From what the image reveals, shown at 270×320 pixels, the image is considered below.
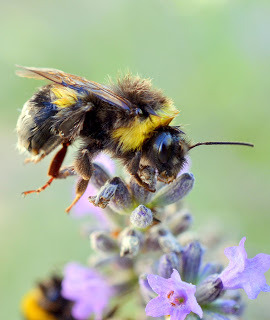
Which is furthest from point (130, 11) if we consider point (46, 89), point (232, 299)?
point (232, 299)

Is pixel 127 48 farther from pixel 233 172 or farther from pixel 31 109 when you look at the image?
pixel 31 109

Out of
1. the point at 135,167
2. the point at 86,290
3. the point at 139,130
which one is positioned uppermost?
the point at 139,130

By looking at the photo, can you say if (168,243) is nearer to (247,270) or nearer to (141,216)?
(141,216)

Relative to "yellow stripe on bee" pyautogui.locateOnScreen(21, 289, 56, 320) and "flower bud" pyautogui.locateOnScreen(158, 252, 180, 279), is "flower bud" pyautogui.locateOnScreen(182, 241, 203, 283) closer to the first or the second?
"flower bud" pyautogui.locateOnScreen(158, 252, 180, 279)

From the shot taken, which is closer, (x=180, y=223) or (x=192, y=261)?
(x=192, y=261)

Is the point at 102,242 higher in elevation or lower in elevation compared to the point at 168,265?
lower

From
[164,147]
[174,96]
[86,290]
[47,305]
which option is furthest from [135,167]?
[174,96]

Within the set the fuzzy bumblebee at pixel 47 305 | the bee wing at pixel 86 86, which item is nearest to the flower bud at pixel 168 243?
the bee wing at pixel 86 86
